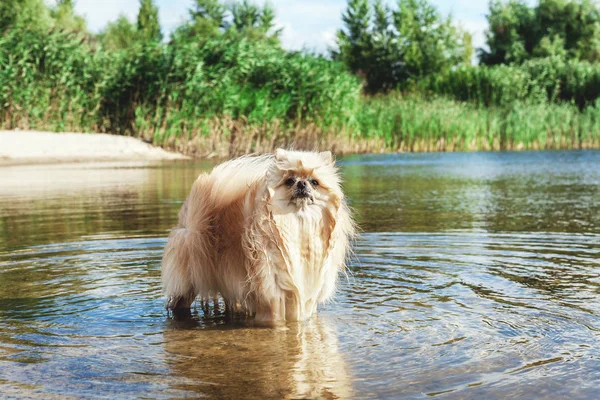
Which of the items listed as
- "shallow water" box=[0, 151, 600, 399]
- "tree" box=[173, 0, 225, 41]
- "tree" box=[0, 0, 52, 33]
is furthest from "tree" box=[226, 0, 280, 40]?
"shallow water" box=[0, 151, 600, 399]

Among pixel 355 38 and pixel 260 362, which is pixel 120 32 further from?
pixel 260 362

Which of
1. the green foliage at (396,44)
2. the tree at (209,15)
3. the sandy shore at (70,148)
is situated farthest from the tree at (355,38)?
the sandy shore at (70,148)

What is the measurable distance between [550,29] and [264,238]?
229 feet

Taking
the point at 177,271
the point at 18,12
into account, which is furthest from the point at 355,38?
the point at 177,271

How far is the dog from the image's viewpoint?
15.5 feet

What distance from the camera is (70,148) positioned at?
24.2 m

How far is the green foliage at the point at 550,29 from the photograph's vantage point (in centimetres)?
6950

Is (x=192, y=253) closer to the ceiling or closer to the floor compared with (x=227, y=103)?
closer to the floor

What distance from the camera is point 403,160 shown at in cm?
2652

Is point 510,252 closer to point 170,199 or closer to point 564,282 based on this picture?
point 564,282

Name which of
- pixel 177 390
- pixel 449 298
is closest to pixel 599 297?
pixel 449 298

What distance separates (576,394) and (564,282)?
2788 mm

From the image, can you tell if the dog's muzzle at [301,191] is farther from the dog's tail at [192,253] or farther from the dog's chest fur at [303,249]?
the dog's tail at [192,253]

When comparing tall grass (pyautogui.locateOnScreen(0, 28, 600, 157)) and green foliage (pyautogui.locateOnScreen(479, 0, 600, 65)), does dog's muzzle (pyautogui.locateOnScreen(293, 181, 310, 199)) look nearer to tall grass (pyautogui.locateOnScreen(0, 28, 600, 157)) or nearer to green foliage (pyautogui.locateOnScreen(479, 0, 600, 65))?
tall grass (pyautogui.locateOnScreen(0, 28, 600, 157))
